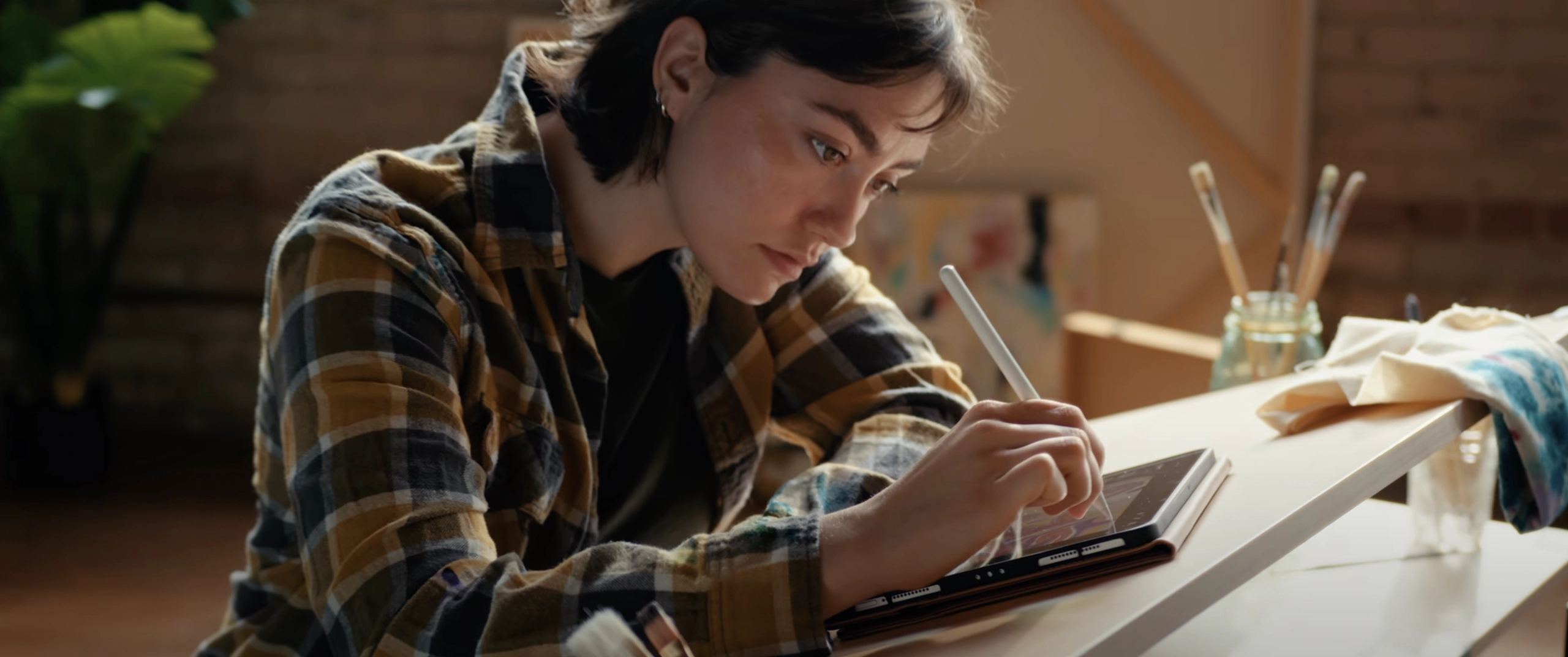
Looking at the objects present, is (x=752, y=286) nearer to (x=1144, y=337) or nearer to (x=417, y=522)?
(x=417, y=522)

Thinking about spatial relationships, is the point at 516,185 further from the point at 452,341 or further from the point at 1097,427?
the point at 1097,427

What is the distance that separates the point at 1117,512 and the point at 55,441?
319cm

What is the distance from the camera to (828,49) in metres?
1.07

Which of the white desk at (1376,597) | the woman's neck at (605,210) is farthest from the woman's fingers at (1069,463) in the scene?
the woman's neck at (605,210)

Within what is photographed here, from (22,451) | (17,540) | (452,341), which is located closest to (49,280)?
(22,451)

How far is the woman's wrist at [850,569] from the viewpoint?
82 centimetres

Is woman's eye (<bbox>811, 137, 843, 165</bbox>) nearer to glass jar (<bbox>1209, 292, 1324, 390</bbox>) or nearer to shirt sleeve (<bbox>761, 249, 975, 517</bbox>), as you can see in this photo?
shirt sleeve (<bbox>761, 249, 975, 517</bbox>)

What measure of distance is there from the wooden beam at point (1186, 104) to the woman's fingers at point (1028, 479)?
2.72 metres

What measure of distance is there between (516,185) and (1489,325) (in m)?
0.92

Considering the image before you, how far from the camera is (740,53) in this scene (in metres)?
1.12

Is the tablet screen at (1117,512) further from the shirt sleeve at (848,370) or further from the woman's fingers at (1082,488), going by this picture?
the shirt sleeve at (848,370)

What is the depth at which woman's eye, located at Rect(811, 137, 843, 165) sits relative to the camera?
1083 mm

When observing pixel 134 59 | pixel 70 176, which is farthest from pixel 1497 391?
pixel 70 176

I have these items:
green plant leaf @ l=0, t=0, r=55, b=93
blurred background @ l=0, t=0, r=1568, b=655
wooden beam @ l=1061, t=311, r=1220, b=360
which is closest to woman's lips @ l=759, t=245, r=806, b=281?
wooden beam @ l=1061, t=311, r=1220, b=360
